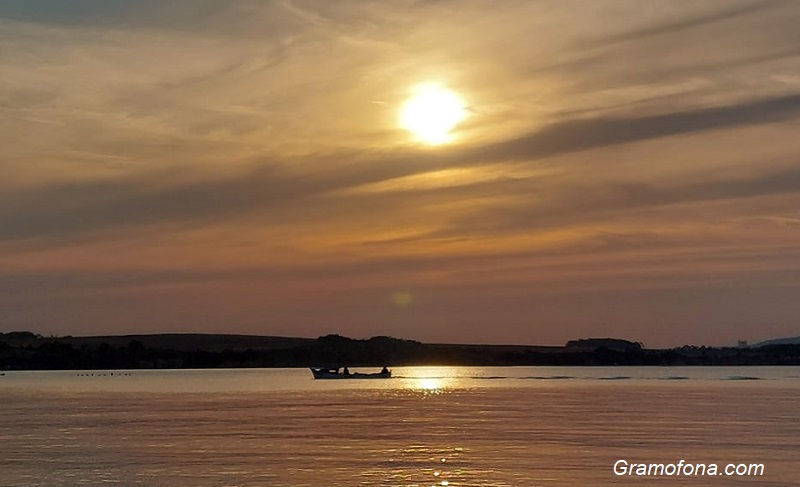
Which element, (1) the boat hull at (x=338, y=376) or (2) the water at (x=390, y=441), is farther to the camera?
(1) the boat hull at (x=338, y=376)

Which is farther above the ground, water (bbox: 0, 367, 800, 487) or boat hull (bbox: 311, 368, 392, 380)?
boat hull (bbox: 311, 368, 392, 380)

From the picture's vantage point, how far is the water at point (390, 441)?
44.9 metres

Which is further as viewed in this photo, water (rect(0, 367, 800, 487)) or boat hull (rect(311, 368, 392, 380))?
boat hull (rect(311, 368, 392, 380))

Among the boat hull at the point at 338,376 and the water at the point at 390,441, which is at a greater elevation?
the boat hull at the point at 338,376

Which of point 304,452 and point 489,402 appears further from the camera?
point 489,402

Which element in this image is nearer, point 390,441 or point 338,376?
point 390,441

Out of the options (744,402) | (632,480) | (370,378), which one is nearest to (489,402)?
(744,402)

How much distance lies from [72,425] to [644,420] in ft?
123

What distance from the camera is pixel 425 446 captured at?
5675 cm

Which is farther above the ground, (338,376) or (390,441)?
(338,376)

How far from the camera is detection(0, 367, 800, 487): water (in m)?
44.9

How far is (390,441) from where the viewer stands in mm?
59781

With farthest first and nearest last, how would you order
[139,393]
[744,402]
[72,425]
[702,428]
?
[139,393]
[744,402]
[72,425]
[702,428]

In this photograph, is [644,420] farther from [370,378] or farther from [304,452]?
[370,378]
